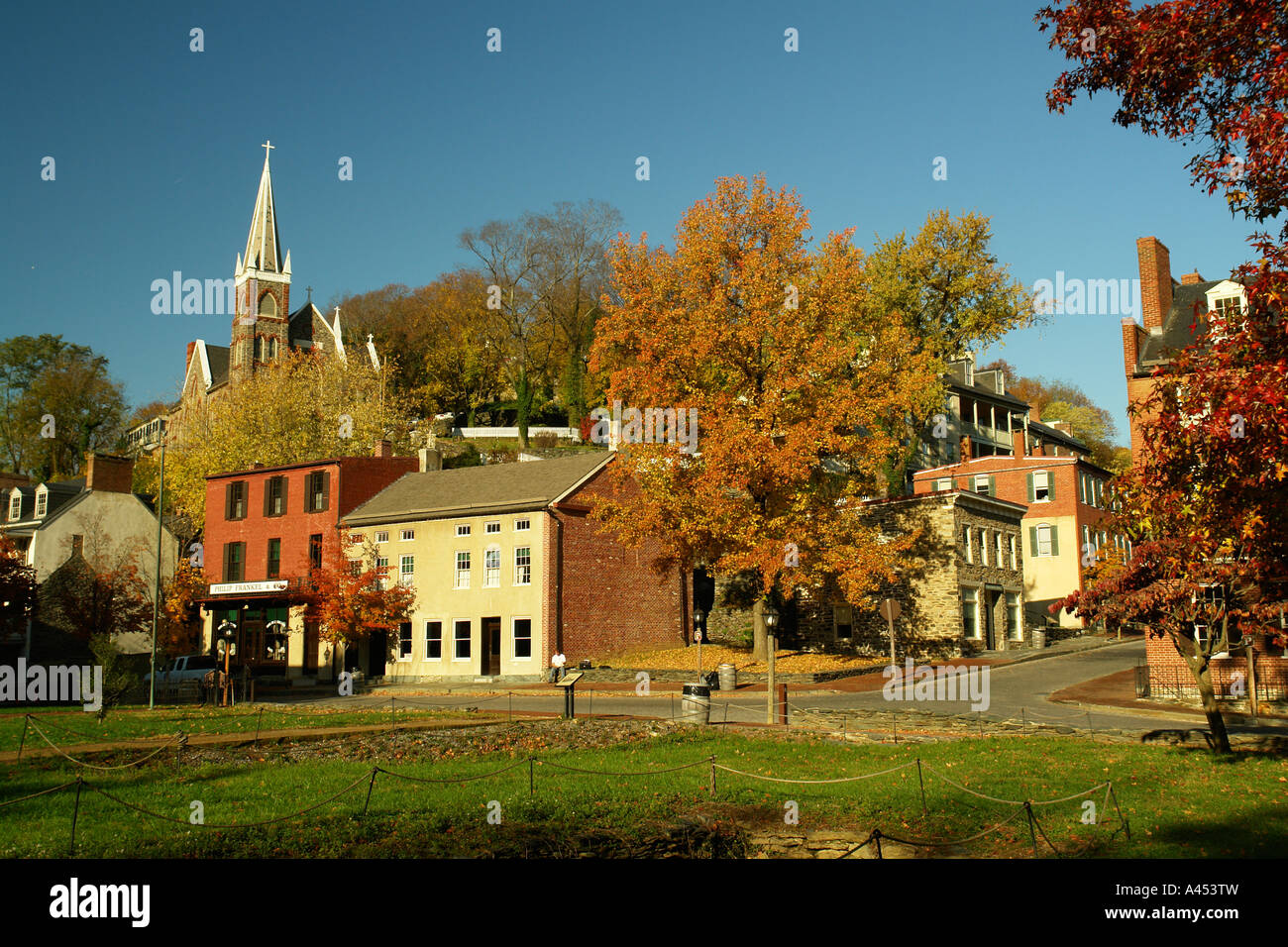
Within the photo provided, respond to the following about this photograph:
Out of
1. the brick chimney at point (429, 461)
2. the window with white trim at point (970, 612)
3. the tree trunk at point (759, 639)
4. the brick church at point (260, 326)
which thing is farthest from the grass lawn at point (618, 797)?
the brick church at point (260, 326)

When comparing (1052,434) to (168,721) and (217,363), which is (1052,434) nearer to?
(168,721)

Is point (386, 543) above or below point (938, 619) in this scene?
above

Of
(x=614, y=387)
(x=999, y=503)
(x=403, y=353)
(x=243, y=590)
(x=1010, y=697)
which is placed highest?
(x=403, y=353)

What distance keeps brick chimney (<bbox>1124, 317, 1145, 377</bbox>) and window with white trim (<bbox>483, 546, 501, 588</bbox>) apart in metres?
25.1

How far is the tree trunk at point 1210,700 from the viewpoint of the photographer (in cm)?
1780

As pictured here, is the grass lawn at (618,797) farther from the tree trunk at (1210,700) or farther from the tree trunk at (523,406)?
the tree trunk at (523,406)

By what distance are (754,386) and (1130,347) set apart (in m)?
12.7

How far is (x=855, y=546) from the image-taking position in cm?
3709

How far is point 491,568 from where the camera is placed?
44031 mm

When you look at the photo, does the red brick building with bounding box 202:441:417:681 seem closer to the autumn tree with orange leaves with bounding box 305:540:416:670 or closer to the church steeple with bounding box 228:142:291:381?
the autumn tree with orange leaves with bounding box 305:540:416:670
